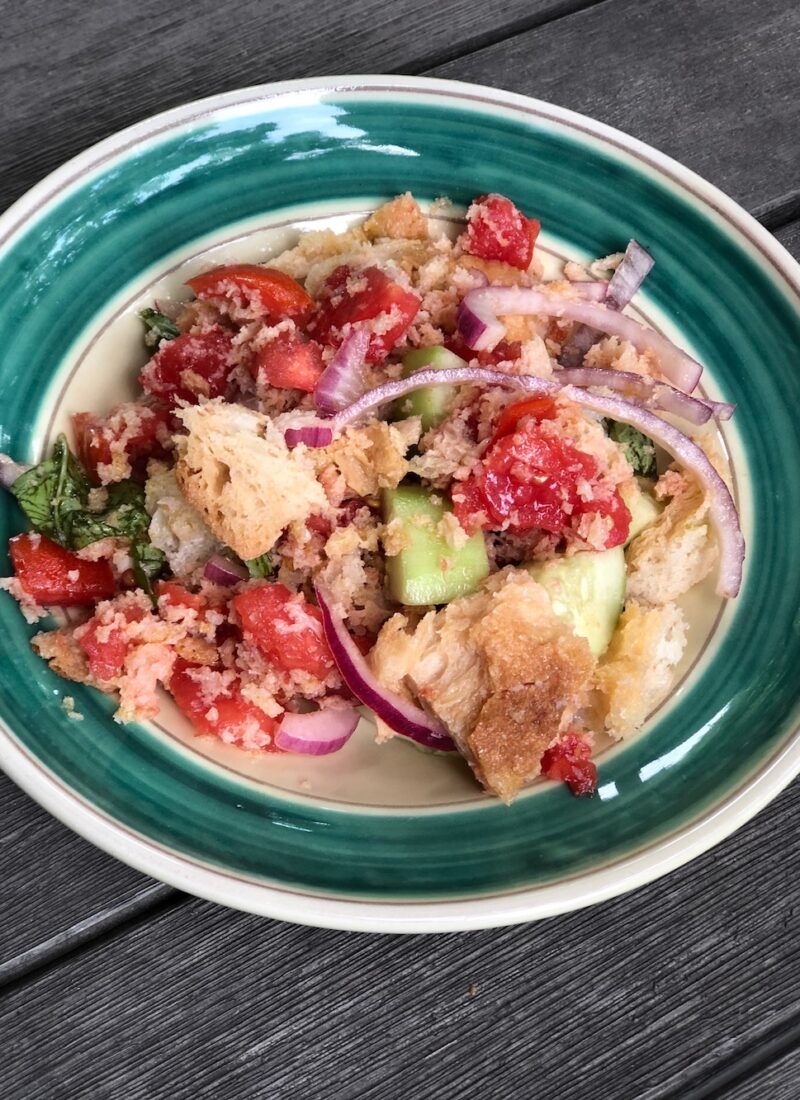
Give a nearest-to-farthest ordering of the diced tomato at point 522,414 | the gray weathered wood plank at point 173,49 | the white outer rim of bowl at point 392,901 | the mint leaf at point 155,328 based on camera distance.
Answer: the white outer rim of bowl at point 392,901 < the diced tomato at point 522,414 < the mint leaf at point 155,328 < the gray weathered wood plank at point 173,49

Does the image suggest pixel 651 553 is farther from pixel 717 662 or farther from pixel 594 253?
pixel 594 253

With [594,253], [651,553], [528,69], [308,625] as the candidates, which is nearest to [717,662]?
[651,553]

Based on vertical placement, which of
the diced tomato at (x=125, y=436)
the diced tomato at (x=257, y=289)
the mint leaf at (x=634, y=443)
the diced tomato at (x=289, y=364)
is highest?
the diced tomato at (x=257, y=289)

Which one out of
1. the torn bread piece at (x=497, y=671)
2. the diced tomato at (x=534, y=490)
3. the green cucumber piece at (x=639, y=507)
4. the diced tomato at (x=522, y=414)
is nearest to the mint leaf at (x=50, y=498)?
the torn bread piece at (x=497, y=671)

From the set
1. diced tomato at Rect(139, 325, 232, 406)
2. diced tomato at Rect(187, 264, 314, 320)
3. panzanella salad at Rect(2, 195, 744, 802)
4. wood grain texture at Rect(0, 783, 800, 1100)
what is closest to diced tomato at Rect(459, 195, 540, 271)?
panzanella salad at Rect(2, 195, 744, 802)

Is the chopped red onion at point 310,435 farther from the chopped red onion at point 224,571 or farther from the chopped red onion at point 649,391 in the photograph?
the chopped red onion at point 649,391

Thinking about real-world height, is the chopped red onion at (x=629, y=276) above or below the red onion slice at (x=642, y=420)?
above
